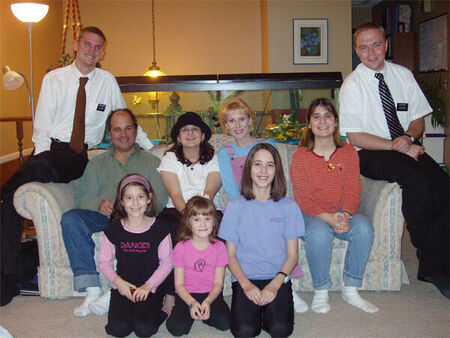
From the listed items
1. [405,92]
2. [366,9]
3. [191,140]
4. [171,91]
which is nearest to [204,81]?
[171,91]

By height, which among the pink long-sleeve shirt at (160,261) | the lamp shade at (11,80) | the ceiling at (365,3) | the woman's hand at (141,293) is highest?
the ceiling at (365,3)

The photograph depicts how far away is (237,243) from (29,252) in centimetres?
141

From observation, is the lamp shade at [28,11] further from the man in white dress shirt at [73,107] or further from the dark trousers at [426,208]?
the dark trousers at [426,208]

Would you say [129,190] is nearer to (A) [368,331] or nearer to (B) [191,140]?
(B) [191,140]

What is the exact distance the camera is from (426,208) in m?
2.49

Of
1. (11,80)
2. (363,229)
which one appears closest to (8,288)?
(11,80)

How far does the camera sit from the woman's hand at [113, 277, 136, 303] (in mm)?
2221

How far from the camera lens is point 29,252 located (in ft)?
9.32

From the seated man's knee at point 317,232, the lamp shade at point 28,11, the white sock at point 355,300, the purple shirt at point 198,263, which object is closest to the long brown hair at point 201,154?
the purple shirt at point 198,263

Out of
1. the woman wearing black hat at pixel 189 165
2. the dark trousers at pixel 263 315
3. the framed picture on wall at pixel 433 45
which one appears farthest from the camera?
the framed picture on wall at pixel 433 45

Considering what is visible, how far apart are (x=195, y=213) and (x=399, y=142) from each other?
136 cm

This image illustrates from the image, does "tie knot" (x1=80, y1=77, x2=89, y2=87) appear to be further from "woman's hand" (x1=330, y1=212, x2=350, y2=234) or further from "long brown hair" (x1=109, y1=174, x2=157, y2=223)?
"woman's hand" (x1=330, y1=212, x2=350, y2=234)

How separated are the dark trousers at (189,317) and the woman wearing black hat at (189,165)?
608mm

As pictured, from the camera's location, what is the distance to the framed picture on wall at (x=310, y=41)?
21.5 feet
